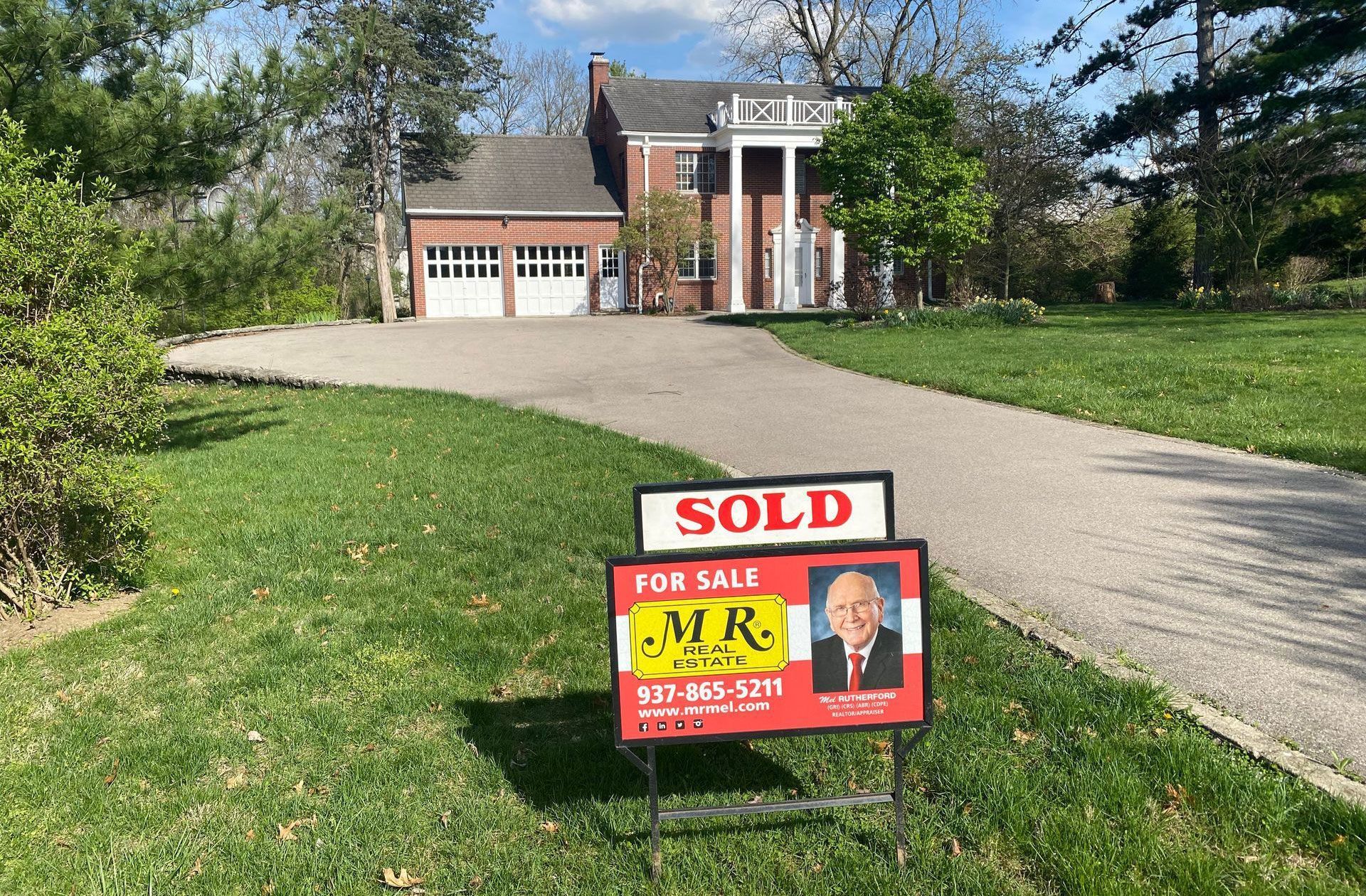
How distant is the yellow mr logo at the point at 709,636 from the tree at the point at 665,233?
28.3 meters

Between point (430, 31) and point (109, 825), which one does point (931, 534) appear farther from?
point (430, 31)

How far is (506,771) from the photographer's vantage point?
3436mm

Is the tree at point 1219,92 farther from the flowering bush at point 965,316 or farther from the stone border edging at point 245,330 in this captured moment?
the stone border edging at point 245,330

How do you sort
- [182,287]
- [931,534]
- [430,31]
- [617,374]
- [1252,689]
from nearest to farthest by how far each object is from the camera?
[1252,689] < [931,534] < [182,287] < [617,374] < [430,31]

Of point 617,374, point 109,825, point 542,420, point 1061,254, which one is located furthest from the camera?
point 1061,254

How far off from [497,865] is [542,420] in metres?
8.03

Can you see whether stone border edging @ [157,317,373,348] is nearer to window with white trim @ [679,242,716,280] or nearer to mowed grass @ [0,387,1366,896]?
window with white trim @ [679,242,716,280]

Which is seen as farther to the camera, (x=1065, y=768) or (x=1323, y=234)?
(x=1323, y=234)

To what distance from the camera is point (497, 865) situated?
114 inches

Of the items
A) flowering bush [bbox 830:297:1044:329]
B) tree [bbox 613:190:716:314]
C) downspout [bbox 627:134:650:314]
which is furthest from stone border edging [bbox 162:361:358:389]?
downspout [bbox 627:134:650:314]

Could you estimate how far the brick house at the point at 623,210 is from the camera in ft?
101

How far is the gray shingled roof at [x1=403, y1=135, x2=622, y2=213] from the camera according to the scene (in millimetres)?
30875

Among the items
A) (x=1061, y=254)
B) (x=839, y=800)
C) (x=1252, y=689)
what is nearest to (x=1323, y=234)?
(x=1061, y=254)

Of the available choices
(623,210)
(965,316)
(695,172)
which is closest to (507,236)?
(623,210)
